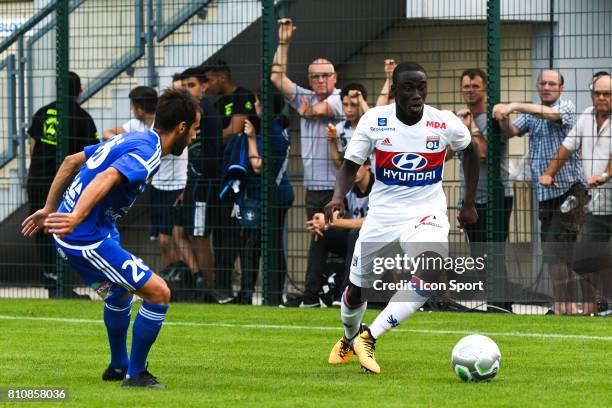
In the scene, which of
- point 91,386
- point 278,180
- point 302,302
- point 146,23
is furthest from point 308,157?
point 91,386

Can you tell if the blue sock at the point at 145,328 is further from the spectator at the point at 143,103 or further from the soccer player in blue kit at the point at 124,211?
the spectator at the point at 143,103

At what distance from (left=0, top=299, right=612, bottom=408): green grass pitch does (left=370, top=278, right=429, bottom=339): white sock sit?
1.04ft

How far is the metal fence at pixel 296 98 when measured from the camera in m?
Result: 13.8

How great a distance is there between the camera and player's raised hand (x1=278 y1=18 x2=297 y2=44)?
46.5 feet

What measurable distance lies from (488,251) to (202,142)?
357 centimetres

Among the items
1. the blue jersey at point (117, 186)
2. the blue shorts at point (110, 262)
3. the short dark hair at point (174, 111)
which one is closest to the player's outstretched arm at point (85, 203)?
the blue jersey at point (117, 186)

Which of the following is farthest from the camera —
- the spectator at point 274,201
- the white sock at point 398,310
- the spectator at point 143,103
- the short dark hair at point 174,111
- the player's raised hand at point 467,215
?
the spectator at point 143,103

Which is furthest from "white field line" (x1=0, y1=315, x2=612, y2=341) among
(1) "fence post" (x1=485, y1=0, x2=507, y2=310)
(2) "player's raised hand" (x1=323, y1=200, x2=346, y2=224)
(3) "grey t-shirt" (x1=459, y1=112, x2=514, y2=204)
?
(2) "player's raised hand" (x1=323, y1=200, x2=346, y2=224)

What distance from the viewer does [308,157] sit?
14602mm

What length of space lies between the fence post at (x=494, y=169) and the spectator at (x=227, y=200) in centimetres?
279

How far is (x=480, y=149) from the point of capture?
14.0m

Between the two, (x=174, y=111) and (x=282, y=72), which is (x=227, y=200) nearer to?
(x=282, y=72)

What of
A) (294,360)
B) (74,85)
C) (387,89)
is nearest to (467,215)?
(294,360)

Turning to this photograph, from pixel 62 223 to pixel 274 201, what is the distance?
734 centimetres
